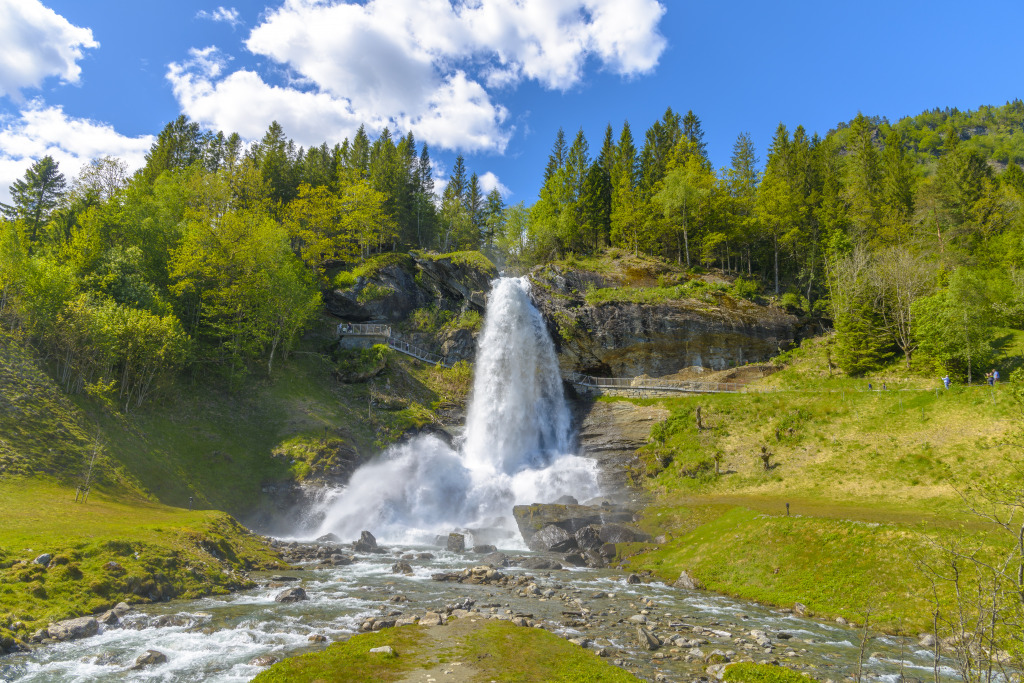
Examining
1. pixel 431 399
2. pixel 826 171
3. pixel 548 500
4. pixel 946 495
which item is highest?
pixel 826 171

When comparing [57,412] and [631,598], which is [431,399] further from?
[631,598]

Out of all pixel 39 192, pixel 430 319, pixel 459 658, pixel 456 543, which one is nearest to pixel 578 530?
pixel 456 543

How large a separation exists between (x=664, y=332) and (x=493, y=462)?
21.1m

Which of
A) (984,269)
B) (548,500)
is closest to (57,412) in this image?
(548,500)

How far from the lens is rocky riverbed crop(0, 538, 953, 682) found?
11.5 m

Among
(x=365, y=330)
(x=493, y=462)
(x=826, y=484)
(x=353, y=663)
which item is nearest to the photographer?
(x=353, y=663)

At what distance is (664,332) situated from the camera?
49.0m

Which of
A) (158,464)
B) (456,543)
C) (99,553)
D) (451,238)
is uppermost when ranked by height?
(451,238)

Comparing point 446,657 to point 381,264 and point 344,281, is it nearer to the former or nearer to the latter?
point 344,281

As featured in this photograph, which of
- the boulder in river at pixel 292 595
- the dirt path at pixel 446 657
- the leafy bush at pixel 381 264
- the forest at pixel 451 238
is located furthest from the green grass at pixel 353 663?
the leafy bush at pixel 381 264

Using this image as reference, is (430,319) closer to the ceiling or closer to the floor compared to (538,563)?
closer to the ceiling

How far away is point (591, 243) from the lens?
2650 inches

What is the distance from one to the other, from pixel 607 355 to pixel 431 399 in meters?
18.0

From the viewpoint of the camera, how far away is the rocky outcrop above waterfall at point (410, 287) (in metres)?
53.9
